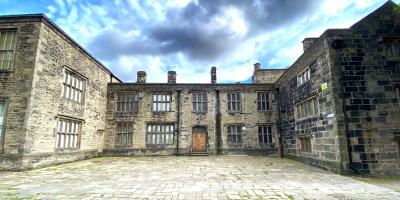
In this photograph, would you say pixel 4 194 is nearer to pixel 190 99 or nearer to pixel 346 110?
pixel 346 110

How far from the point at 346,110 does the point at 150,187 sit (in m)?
8.53

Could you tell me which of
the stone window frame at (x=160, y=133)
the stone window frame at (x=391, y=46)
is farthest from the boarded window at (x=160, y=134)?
the stone window frame at (x=391, y=46)

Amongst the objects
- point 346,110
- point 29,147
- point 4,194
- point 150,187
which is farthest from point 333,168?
point 29,147

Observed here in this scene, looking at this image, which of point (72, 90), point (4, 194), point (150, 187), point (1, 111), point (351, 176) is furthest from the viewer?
point (72, 90)

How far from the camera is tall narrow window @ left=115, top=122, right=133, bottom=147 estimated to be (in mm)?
17422

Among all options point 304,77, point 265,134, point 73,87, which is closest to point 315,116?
point 304,77

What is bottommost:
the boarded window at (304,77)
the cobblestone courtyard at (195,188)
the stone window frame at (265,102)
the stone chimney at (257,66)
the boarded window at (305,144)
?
the cobblestone courtyard at (195,188)

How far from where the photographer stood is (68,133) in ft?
42.9

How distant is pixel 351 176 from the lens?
8578 millimetres

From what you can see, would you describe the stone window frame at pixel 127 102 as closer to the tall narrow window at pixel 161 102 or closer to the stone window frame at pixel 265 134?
the tall narrow window at pixel 161 102

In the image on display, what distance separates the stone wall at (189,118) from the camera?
17.4 metres

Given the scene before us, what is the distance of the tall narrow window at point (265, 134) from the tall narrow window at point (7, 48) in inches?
646

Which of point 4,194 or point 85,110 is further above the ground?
point 85,110

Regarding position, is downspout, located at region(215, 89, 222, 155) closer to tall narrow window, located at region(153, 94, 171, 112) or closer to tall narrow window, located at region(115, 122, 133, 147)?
tall narrow window, located at region(153, 94, 171, 112)
